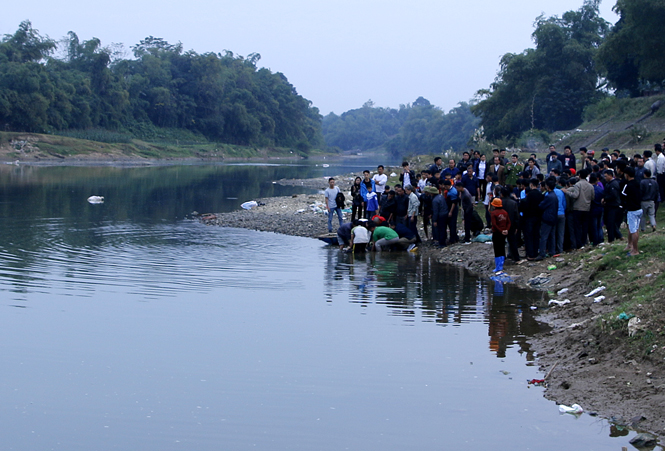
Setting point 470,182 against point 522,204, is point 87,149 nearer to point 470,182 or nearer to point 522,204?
point 470,182

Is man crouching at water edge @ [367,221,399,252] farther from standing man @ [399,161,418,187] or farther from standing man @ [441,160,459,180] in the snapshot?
standing man @ [441,160,459,180]

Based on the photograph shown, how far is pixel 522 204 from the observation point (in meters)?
14.1

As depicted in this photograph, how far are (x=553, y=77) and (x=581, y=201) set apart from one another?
5739 cm

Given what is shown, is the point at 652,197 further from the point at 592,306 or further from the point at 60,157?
the point at 60,157

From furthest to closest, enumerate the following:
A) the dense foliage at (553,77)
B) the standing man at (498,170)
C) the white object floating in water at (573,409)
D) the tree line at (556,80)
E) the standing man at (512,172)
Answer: the dense foliage at (553,77)
the tree line at (556,80)
the standing man at (498,170)
the standing man at (512,172)
the white object floating in water at (573,409)

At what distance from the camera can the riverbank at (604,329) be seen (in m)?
6.96

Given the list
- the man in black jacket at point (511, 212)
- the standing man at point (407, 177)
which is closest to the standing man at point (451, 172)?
the standing man at point (407, 177)

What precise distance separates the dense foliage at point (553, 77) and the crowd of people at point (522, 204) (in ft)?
161

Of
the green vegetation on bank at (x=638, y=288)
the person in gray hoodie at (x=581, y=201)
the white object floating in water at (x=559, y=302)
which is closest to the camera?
the green vegetation on bank at (x=638, y=288)

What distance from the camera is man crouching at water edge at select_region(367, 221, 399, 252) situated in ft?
58.0

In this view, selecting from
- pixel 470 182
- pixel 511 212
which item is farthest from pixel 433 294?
pixel 470 182

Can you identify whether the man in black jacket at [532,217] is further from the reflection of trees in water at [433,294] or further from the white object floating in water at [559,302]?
the white object floating in water at [559,302]

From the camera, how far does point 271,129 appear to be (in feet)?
440

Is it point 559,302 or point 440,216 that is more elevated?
point 440,216
